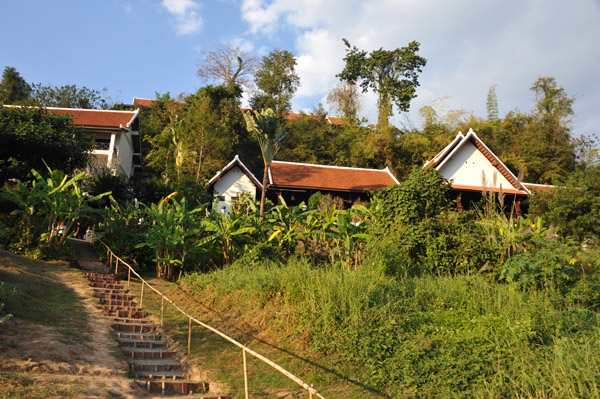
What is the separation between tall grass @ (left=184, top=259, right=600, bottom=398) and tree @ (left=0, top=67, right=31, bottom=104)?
39.7 meters

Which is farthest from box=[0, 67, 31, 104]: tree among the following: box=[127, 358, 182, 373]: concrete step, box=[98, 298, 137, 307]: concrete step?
box=[127, 358, 182, 373]: concrete step

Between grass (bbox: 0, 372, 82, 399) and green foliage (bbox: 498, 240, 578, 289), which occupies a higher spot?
green foliage (bbox: 498, 240, 578, 289)

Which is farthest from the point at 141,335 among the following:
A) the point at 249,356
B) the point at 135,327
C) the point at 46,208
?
the point at 46,208

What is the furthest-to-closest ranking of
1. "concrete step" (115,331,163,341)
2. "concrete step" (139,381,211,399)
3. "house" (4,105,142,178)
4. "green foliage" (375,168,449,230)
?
"house" (4,105,142,178) → "green foliage" (375,168,449,230) → "concrete step" (115,331,163,341) → "concrete step" (139,381,211,399)

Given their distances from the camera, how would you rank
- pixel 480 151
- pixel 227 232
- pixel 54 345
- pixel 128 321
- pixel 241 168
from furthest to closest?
pixel 241 168 → pixel 480 151 → pixel 227 232 → pixel 128 321 → pixel 54 345

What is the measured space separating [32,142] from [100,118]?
9.29m

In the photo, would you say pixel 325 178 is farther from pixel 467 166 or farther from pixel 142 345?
pixel 142 345

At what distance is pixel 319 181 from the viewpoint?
25031mm

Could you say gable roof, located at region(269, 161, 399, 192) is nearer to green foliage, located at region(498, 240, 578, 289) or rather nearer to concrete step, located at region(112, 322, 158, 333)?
green foliage, located at region(498, 240, 578, 289)

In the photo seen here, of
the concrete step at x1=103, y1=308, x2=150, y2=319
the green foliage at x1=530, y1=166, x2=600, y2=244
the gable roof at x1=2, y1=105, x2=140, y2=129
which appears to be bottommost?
the concrete step at x1=103, y1=308, x2=150, y2=319

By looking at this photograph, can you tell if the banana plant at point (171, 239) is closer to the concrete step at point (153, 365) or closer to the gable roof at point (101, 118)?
the concrete step at point (153, 365)

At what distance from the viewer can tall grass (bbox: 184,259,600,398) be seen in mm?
5188

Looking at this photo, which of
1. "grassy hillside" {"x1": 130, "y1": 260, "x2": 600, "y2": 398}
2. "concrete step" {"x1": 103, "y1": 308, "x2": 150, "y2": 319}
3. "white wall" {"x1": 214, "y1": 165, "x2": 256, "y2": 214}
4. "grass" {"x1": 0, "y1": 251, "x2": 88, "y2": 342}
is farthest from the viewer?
"white wall" {"x1": 214, "y1": 165, "x2": 256, "y2": 214}

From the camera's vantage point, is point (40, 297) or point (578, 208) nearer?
point (40, 297)
